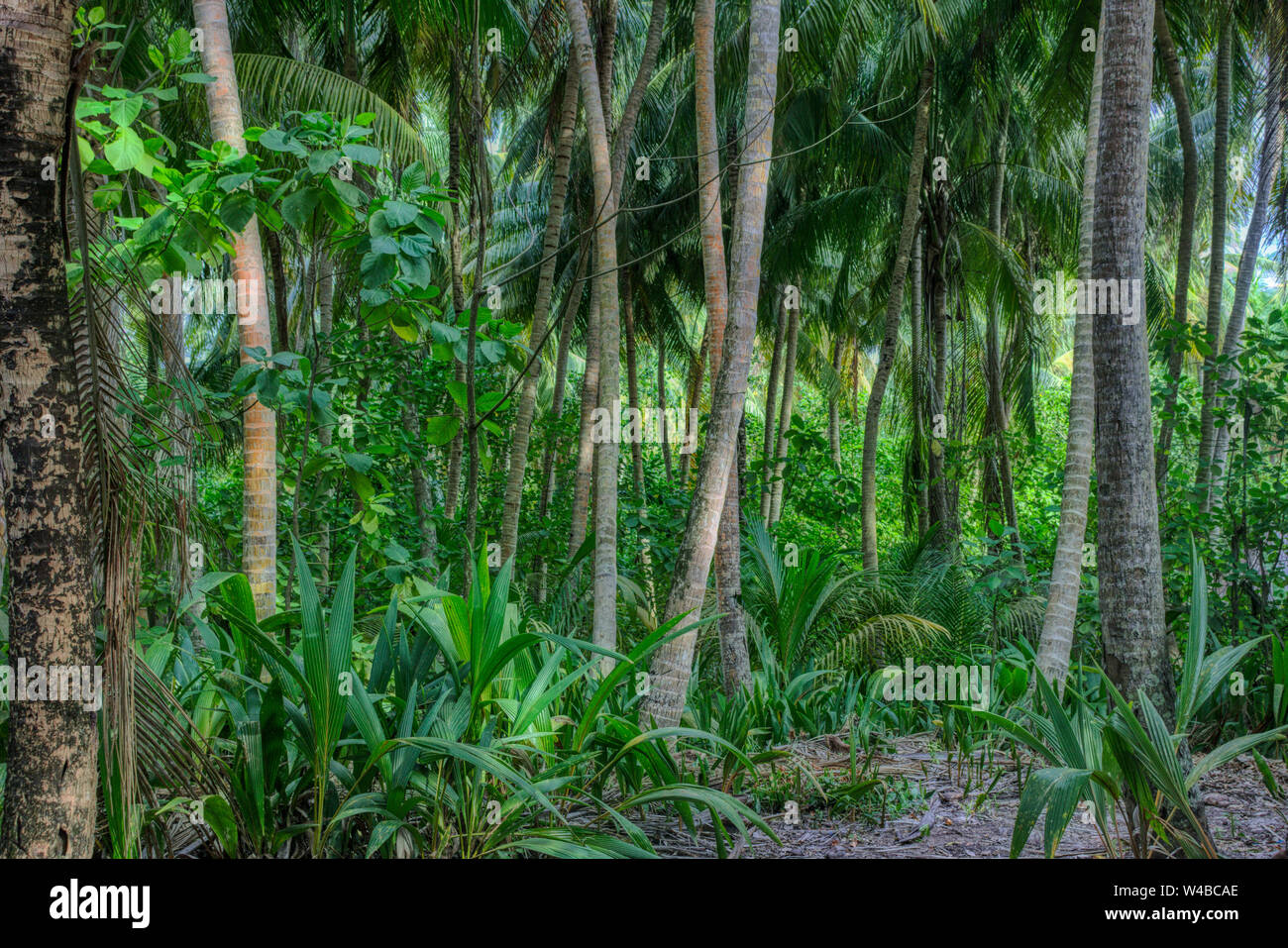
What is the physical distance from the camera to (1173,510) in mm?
7289

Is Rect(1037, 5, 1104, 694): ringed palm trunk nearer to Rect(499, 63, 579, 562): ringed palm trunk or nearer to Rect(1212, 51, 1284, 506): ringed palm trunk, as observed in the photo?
Rect(1212, 51, 1284, 506): ringed palm trunk

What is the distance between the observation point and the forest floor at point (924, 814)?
3.49m

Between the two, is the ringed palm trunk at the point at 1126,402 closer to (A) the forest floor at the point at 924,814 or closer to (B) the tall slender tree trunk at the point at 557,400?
(A) the forest floor at the point at 924,814

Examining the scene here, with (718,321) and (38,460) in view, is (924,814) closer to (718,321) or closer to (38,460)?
(718,321)

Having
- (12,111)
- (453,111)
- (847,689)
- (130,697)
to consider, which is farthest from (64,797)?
(453,111)

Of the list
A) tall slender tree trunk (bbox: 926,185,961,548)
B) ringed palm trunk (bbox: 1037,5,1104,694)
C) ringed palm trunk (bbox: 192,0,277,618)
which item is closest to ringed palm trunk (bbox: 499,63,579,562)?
ringed palm trunk (bbox: 192,0,277,618)

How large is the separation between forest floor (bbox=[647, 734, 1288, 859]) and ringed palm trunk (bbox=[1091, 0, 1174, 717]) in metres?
0.68

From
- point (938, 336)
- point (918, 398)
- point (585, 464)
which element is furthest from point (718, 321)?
point (938, 336)

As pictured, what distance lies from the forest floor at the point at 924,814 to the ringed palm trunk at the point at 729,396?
602 millimetres

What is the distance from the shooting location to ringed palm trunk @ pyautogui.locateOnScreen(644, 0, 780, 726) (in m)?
4.26

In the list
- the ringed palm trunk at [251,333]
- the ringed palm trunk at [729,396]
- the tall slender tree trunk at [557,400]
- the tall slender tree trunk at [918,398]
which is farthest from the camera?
the tall slender tree trunk at [918,398]

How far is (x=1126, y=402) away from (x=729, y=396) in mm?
1656

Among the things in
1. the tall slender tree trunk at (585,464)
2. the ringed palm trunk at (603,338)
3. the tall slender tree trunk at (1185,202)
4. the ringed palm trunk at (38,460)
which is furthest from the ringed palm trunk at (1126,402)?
the tall slender tree trunk at (585,464)

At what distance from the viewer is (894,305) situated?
10344 mm
